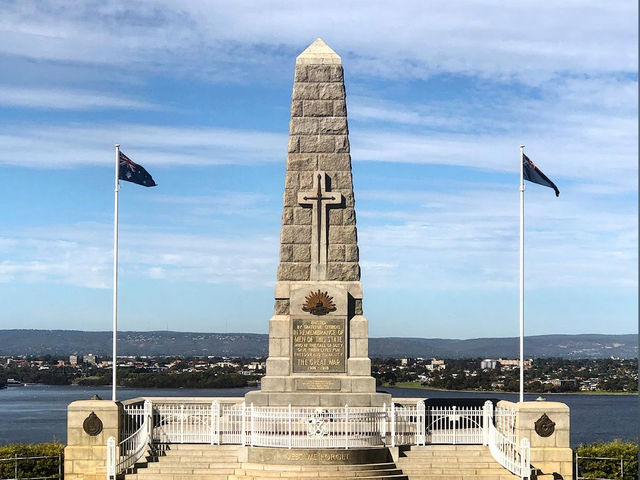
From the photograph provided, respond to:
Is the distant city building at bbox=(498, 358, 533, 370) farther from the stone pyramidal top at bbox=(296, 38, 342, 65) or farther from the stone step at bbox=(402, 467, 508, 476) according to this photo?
the stone step at bbox=(402, 467, 508, 476)

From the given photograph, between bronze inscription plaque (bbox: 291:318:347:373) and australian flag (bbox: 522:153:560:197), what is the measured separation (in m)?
5.30

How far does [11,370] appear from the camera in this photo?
491ft

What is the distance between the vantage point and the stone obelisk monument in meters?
27.6

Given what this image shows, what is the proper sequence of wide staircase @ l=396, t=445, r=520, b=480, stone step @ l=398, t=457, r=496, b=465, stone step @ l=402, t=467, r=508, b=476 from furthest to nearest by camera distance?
1. stone step @ l=398, t=457, r=496, b=465
2. stone step @ l=402, t=467, r=508, b=476
3. wide staircase @ l=396, t=445, r=520, b=480

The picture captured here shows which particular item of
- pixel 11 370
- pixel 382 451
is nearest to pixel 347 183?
pixel 382 451

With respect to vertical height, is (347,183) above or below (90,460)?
above

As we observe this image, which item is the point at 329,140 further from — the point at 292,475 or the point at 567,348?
the point at 567,348

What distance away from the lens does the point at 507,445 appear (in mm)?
24953

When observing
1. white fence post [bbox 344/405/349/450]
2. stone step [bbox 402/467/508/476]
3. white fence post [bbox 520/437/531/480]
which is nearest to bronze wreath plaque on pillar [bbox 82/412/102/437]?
white fence post [bbox 344/405/349/450]

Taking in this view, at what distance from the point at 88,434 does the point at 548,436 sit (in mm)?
9448

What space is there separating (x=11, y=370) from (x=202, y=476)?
429ft

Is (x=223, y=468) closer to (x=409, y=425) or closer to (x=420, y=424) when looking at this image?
(x=409, y=425)

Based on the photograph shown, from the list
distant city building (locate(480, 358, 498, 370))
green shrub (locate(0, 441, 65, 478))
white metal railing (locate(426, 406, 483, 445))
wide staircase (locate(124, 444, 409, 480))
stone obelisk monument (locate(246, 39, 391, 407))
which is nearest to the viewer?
wide staircase (locate(124, 444, 409, 480))

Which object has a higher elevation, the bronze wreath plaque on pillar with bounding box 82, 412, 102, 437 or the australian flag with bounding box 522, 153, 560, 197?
the australian flag with bounding box 522, 153, 560, 197
